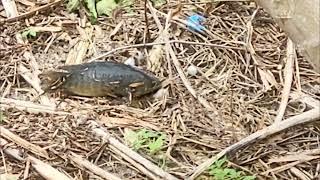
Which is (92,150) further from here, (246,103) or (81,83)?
(246,103)

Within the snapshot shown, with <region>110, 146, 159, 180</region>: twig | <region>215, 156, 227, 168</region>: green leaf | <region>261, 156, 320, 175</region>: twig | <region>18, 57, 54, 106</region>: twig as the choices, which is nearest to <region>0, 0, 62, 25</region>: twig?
<region>18, 57, 54, 106</region>: twig

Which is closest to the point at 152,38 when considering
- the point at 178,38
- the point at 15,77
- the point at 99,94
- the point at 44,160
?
the point at 178,38

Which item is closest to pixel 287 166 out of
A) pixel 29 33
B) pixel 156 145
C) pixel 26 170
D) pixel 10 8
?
pixel 156 145

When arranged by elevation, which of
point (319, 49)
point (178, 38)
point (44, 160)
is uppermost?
point (319, 49)

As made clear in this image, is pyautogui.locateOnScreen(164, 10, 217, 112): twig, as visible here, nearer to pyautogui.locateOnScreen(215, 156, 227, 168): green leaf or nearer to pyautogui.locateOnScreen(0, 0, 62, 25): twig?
pyautogui.locateOnScreen(215, 156, 227, 168): green leaf

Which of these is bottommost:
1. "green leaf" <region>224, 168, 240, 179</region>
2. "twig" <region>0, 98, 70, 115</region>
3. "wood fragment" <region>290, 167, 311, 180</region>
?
"wood fragment" <region>290, 167, 311, 180</region>
